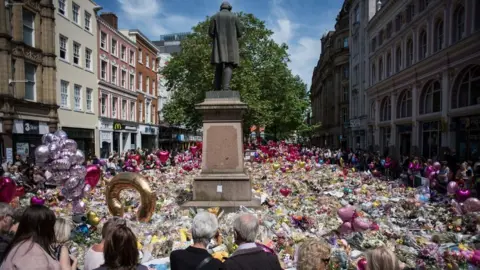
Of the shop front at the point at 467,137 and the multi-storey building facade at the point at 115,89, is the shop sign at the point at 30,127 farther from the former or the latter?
the shop front at the point at 467,137

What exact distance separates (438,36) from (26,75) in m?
24.9

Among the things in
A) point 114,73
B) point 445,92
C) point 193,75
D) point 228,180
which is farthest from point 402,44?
point 114,73

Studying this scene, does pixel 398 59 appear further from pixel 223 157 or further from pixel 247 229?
pixel 247 229

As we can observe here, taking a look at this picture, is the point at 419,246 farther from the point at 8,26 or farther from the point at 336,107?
the point at 336,107

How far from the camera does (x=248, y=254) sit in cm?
287

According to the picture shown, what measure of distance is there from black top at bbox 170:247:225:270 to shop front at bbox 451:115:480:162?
17044 millimetres

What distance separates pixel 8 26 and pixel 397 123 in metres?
26.7

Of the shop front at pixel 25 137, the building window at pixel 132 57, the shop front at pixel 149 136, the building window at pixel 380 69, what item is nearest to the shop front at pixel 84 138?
the shop front at pixel 25 137

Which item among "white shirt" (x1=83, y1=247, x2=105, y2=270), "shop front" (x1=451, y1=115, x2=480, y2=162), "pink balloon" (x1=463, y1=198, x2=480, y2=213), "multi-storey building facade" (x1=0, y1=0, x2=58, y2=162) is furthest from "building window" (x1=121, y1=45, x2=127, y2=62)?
"white shirt" (x1=83, y1=247, x2=105, y2=270)

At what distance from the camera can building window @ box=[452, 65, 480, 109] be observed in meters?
16.0

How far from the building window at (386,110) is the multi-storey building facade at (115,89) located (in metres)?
24.3

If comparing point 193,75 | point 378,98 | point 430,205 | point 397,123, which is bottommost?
point 430,205

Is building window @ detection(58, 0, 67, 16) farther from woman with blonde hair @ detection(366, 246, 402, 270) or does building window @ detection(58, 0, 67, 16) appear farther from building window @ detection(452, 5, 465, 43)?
woman with blonde hair @ detection(366, 246, 402, 270)

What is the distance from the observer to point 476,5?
1560 centimetres
